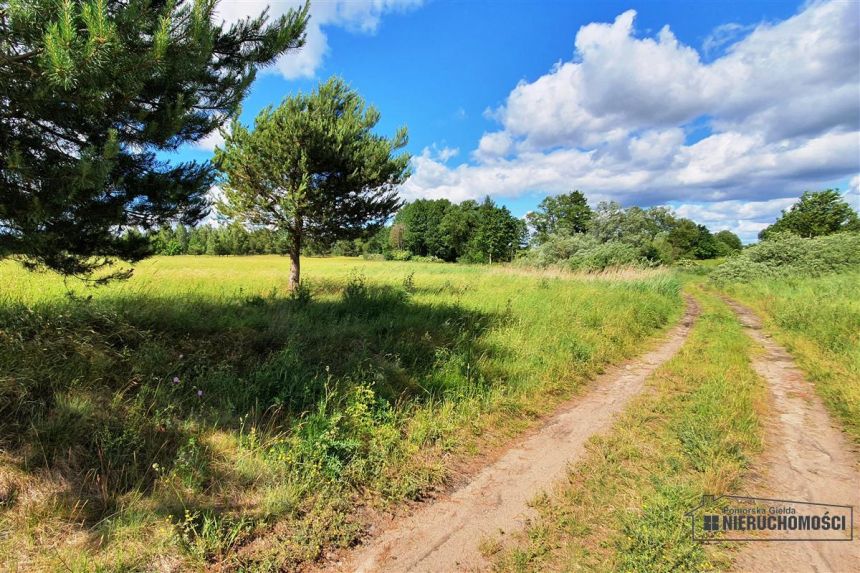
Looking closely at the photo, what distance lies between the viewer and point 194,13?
2.91 meters

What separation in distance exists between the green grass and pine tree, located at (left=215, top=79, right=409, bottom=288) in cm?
594

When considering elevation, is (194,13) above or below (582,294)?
above

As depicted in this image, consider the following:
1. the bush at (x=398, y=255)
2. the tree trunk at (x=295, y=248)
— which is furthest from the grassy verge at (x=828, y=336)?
the bush at (x=398, y=255)

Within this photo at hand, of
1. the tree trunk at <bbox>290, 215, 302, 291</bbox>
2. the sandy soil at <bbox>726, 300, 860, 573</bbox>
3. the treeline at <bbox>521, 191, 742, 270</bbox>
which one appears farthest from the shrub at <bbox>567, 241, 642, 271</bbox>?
the sandy soil at <bbox>726, 300, 860, 573</bbox>

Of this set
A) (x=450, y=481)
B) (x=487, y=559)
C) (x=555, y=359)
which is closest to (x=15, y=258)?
(x=450, y=481)

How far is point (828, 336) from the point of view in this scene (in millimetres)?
7695

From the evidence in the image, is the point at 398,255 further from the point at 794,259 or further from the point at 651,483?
the point at 651,483

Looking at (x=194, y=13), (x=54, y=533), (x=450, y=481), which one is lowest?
(x=450, y=481)

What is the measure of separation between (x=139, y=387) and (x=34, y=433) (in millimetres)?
988

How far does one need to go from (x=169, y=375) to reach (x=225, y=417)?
105cm

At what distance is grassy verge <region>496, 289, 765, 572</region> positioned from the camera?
2383 millimetres

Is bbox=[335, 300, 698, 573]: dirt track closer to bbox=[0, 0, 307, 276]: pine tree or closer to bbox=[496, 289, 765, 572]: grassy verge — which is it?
bbox=[496, 289, 765, 572]: grassy verge

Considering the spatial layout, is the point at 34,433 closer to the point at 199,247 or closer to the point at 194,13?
the point at 194,13

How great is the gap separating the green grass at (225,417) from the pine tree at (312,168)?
19.5ft
